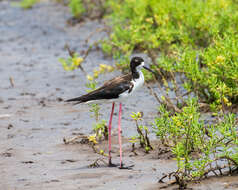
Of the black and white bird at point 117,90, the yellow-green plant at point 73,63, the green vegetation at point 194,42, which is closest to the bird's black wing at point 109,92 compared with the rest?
the black and white bird at point 117,90

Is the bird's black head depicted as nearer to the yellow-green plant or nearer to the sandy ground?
the sandy ground

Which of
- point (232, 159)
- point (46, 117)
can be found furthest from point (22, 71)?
point (232, 159)

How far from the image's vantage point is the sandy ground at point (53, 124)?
5.12 meters

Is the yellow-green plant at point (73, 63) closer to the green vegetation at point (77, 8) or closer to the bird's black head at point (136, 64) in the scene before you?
the bird's black head at point (136, 64)

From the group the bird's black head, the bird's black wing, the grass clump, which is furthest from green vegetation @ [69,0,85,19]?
the grass clump

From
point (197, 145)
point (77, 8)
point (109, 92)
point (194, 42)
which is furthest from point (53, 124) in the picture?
point (77, 8)

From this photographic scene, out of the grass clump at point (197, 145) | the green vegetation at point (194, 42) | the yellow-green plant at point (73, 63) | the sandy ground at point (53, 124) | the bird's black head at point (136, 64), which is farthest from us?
the yellow-green plant at point (73, 63)

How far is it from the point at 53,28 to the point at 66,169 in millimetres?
9838

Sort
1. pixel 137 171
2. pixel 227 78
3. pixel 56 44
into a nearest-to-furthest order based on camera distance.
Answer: pixel 137 171 < pixel 227 78 < pixel 56 44

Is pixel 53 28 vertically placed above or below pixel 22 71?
above

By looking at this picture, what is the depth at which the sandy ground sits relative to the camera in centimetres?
512

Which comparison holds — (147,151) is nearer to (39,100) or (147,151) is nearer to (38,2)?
(39,100)

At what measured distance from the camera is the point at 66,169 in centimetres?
550

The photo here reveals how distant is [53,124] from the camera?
7391 mm
